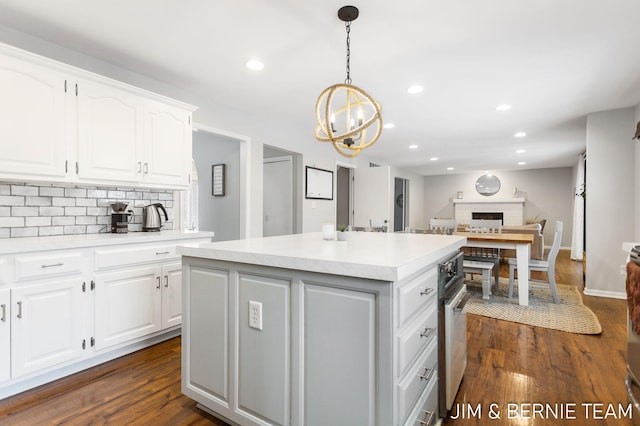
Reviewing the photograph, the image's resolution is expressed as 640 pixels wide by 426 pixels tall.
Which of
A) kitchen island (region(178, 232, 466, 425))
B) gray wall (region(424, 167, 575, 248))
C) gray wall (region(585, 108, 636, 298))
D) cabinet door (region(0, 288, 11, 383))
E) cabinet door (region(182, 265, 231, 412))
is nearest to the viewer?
kitchen island (region(178, 232, 466, 425))

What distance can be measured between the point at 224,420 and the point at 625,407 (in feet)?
7.09

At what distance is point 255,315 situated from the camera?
1457 millimetres

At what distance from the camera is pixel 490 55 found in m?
2.61

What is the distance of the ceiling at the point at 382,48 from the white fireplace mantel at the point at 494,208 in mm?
6138

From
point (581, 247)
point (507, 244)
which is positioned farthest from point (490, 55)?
point (581, 247)

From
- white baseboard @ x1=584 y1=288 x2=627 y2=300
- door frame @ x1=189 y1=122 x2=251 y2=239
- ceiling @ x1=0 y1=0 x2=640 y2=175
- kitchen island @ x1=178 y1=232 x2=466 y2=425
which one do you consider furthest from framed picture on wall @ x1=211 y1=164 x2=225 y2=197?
white baseboard @ x1=584 y1=288 x2=627 y2=300

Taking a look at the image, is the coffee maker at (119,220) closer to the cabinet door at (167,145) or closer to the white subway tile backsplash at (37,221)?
the cabinet door at (167,145)

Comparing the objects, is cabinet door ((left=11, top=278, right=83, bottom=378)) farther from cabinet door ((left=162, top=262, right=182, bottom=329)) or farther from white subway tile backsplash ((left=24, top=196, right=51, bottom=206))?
white subway tile backsplash ((left=24, top=196, right=51, bottom=206))

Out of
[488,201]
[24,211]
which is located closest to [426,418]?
[24,211]

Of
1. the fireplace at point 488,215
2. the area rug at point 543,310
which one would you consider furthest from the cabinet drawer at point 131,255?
the fireplace at point 488,215

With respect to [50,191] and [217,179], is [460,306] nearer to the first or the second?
[50,191]

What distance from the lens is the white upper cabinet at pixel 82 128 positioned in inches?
79.0

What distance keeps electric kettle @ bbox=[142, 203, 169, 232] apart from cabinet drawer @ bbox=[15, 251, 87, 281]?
0.79m

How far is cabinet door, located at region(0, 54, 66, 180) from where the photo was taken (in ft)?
6.48
